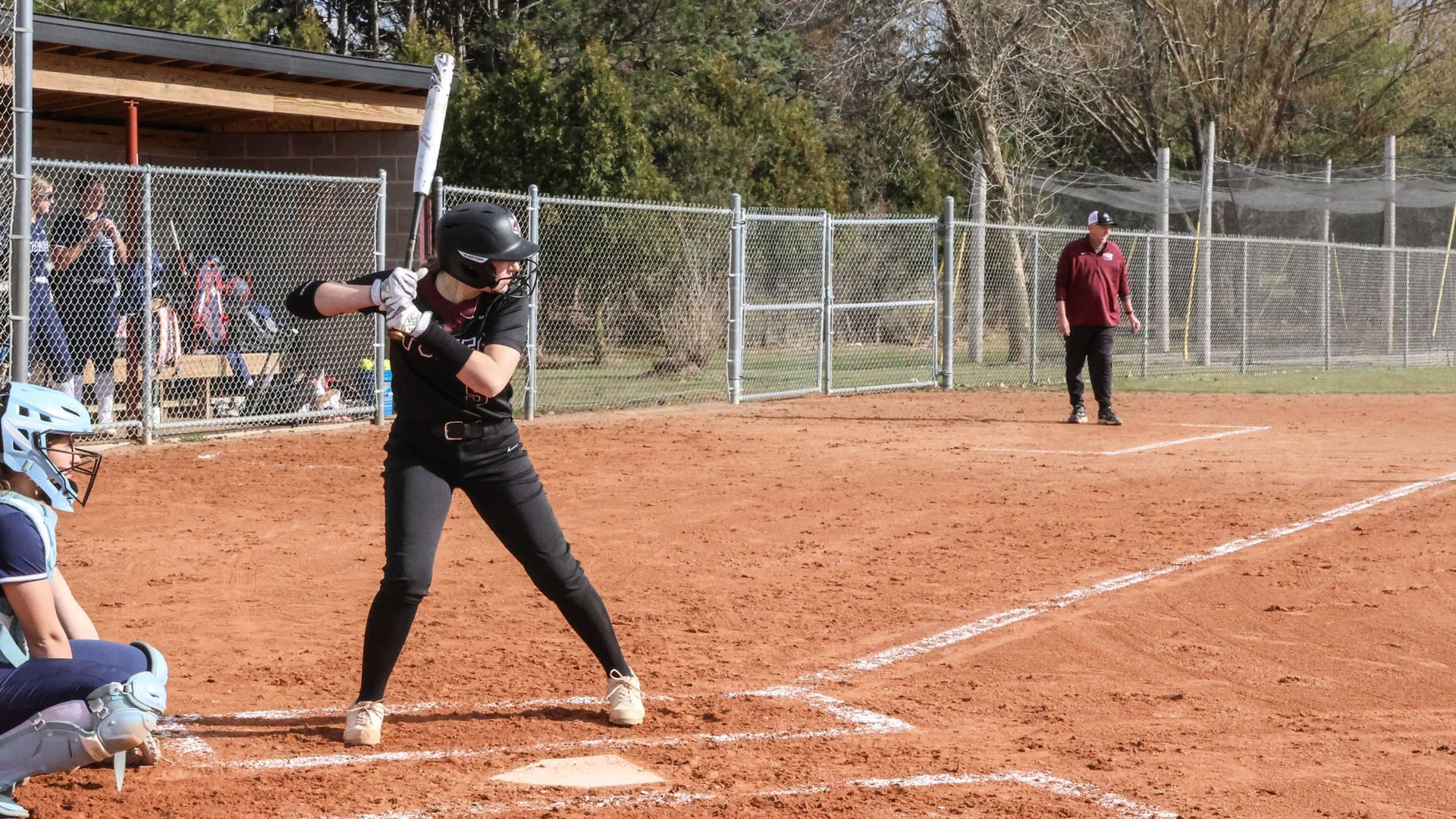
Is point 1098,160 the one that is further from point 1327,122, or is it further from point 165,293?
point 165,293

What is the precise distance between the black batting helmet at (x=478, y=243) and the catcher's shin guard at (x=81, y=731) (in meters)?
1.58

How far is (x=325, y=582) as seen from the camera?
773 cm

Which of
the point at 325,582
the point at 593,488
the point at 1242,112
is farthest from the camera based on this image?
the point at 1242,112

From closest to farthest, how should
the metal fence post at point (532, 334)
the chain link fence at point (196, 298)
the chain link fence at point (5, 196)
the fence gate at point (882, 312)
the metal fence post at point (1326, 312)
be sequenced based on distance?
the chain link fence at point (5, 196) < the chain link fence at point (196, 298) < the metal fence post at point (532, 334) < the fence gate at point (882, 312) < the metal fence post at point (1326, 312)

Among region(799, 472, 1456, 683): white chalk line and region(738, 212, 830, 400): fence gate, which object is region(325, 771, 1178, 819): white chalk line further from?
region(738, 212, 830, 400): fence gate

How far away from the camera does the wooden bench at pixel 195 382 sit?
525 inches

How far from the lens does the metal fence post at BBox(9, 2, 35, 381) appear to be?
25.0ft

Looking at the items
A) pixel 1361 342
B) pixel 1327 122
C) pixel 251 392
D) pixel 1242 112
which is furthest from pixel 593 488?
pixel 1327 122

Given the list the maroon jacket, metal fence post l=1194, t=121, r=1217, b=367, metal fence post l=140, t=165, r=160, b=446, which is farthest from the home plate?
metal fence post l=1194, t=121, r=1217, b=367

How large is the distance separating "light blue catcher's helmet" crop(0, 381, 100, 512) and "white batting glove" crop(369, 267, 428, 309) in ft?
3.01

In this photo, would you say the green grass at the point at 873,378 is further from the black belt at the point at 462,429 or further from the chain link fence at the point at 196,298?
the black belt at the point at 462,429

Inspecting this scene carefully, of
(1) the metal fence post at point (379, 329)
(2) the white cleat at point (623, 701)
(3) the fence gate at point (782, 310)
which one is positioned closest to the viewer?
Answer: (2) the white cleat at point (623, 701)

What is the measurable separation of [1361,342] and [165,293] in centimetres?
2142

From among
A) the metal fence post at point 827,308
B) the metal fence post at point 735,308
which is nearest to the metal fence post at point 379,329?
the metal fence post at point 735,308
